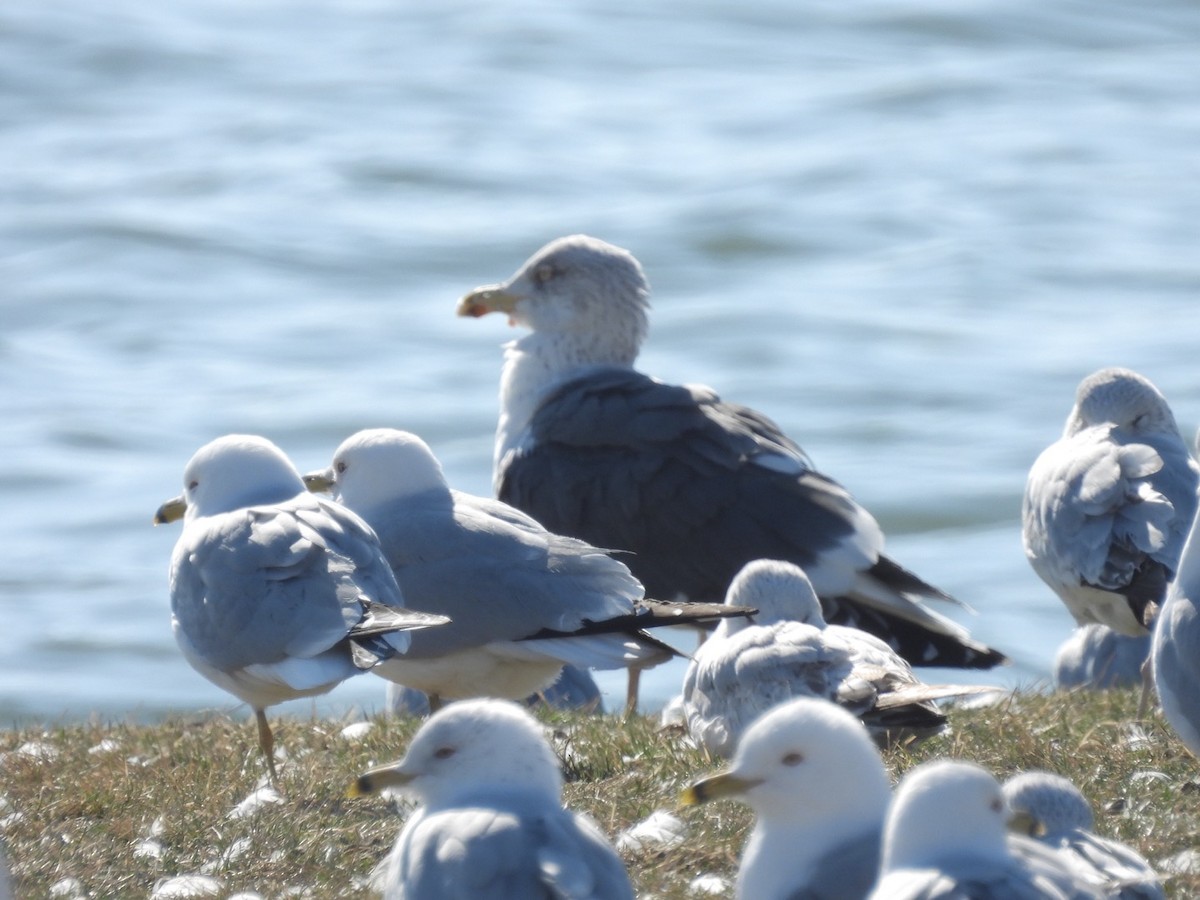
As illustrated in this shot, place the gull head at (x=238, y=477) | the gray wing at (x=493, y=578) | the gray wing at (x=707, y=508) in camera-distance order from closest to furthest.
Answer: the gull head at (x=238, y=477), the gray wing at (x=493, y=578), the gray wing at (x=707, y=508)

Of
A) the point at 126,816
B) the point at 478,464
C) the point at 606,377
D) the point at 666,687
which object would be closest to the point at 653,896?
the point at 126,816

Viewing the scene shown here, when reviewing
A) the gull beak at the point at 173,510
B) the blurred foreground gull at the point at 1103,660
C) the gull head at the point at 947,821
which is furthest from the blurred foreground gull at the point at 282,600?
the blurred foreground gull at the point at 1103,660

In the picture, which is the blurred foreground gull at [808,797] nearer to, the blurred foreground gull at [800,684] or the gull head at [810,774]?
the gull head at [810,774]

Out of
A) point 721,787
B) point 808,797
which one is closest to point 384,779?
point 721,787

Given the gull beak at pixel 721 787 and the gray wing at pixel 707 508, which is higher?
the gull beak at pixel 721 787

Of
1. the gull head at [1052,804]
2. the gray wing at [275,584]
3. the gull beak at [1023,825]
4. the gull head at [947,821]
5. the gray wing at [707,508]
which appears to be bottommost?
the gray wing at [707,508]

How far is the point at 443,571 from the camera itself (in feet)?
22.0

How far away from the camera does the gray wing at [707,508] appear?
8.63 m

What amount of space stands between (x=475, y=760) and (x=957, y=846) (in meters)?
1.14

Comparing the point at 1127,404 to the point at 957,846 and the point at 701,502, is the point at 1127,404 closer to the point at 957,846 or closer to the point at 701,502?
the point at 701,502

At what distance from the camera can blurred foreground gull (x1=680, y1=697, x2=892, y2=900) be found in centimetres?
427

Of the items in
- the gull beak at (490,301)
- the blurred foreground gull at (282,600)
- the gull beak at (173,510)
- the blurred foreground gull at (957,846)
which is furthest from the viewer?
the gull beak at (490,301)

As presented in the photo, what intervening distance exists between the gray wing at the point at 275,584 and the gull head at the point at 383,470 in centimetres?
80

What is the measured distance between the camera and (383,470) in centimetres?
710
